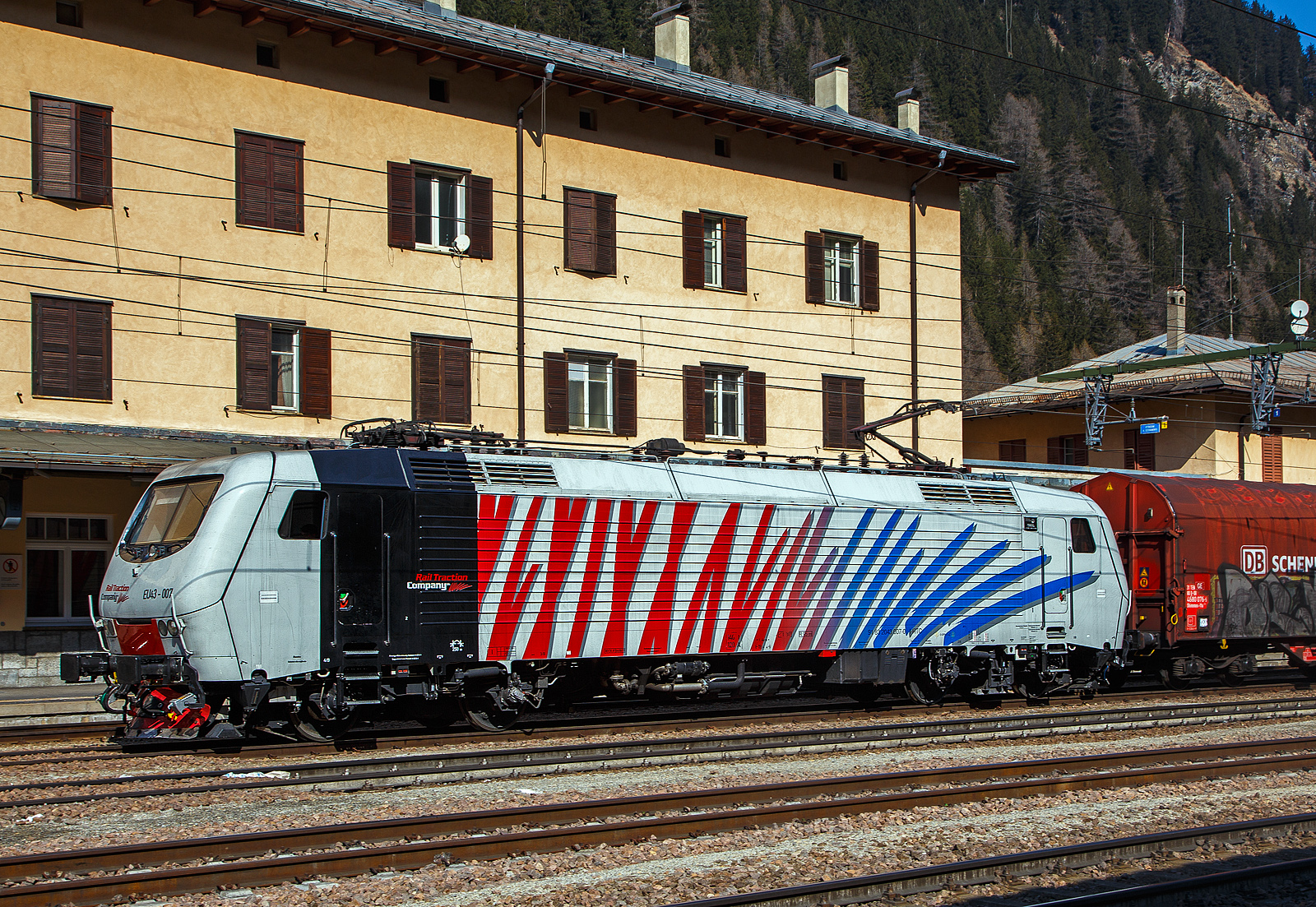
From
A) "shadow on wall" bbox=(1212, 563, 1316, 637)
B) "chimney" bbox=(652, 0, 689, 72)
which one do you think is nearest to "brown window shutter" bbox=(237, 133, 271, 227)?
"chimney" bbox=(652, 0, 689, 72)

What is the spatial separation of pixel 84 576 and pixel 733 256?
1523 centimetres

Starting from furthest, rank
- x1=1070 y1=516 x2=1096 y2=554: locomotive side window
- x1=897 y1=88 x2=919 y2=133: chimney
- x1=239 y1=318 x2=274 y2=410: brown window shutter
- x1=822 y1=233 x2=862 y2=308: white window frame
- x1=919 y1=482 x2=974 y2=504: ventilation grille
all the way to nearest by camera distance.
Result: 1. x1=897 y1=88 x2=919 y2=133: chimney
2. x1=822 y1=233 x2=862 y2=308: white window frame
3. x1=239 y1=318 x2=274 y2=410: brown window shutter
4. x1=1070 y1=516 x2=1096 y2=554: locomotive side window
5. x1=919 y1=482 x2=974 y2=504: ventilation grille

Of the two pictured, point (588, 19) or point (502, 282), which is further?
point (588, 19)

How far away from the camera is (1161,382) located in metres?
40.8

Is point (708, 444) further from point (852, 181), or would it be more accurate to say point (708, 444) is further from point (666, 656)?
point (666, 656)

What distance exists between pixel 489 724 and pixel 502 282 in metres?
11.8

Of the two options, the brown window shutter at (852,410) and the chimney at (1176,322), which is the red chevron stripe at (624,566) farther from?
the chimney at (1176,322)

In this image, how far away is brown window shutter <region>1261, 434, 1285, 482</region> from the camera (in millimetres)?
40656

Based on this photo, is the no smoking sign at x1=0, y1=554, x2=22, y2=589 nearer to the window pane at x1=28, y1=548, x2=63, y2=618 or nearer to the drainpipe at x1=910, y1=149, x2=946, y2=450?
the window pane at x1=28, y1=548, x2=63, y2=618

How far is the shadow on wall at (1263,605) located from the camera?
21906 mm

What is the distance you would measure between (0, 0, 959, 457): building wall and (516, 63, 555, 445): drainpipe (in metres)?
0.15

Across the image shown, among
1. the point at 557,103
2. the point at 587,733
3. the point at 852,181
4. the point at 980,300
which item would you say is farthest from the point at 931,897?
the point at 980,300

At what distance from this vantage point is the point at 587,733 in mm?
16047

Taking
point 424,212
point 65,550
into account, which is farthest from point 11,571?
point 424,212
